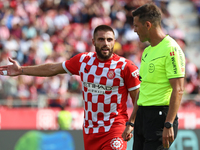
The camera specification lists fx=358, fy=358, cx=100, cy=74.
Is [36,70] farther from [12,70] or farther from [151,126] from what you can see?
[151,126]

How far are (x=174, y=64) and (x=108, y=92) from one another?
4.67ft

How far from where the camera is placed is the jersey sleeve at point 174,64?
371 cm

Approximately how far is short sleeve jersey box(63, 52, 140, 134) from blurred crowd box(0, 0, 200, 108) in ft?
24.2

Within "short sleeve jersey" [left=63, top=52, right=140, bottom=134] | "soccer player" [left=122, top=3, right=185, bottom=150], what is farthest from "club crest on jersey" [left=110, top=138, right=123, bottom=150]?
"soccer player" [left=122, top=3, right=185, bottom=150]

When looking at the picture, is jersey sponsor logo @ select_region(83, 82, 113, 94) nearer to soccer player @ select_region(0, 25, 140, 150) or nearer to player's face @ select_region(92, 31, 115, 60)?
soccer player @ select_region(0, 25, 140, 150)

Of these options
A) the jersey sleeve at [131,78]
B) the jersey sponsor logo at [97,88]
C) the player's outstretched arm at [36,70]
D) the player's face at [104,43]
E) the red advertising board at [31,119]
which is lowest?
the red advertising board at [31,119]

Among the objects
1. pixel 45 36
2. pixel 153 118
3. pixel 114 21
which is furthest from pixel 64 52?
pixel 153 118

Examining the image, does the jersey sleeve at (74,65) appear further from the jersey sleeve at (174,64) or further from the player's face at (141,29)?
the jersey sleeve at (174,64)

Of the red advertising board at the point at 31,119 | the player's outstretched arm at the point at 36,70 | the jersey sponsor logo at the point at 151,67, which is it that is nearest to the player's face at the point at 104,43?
the player's outstretched arm at the point at 36,70

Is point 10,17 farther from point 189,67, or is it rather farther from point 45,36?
point 189,67

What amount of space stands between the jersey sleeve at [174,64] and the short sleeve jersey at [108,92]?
117cm

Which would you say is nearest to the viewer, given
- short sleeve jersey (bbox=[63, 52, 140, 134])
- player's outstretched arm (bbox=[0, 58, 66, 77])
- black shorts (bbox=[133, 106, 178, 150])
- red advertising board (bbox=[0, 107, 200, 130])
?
black shorts (bbox=[133, 106, 178, 150])

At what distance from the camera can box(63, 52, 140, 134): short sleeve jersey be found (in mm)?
4934

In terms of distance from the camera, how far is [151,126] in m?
3.95
